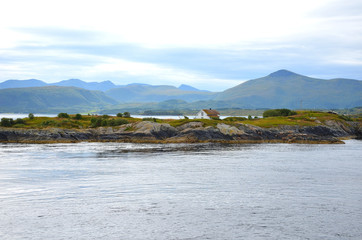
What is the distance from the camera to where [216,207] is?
30.8 m

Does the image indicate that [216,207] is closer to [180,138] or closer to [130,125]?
[180,138]

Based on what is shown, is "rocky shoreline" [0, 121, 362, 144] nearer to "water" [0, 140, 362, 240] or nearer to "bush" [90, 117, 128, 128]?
"bush" [90, 117, 128, 128]

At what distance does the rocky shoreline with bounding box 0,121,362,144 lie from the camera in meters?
89.2

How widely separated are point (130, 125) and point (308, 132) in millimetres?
49220

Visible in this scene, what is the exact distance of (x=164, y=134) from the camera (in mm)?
94250

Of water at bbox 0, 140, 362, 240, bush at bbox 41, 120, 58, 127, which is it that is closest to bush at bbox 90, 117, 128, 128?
bush at bbox 41, 120, 58, 127

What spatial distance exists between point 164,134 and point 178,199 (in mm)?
61215

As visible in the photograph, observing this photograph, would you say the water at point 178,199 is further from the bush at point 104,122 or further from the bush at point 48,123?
the bush at point 104,122

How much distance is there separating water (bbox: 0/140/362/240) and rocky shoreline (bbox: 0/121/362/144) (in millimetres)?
31644

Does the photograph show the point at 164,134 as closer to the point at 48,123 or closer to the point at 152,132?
the point at 152,132

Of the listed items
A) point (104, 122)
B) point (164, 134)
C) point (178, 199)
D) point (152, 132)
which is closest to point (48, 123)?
point (104, 122)

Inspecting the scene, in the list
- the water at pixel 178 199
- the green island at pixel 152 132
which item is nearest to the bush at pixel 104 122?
the green island at pixel 152 132

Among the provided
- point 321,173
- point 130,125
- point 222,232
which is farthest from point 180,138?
point 222,232

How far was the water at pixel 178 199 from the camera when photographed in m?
25.3
